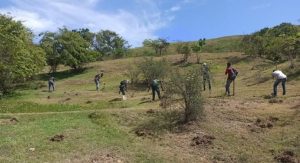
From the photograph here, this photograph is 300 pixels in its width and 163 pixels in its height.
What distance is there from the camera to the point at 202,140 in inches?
909

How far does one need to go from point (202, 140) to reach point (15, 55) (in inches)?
1091

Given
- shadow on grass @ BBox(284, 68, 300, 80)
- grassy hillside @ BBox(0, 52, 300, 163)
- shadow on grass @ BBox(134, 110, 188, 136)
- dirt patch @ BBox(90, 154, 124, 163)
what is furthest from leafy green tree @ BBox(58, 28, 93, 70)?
dirt patch @ BBox(90, 154, 124, 163)

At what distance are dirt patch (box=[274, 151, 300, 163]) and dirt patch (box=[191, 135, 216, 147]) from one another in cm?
288

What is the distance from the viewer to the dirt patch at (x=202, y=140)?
75.0 feet

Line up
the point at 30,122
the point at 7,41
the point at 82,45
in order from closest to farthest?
the point at 30,122 → the point at 7,41 → the point at 82,45

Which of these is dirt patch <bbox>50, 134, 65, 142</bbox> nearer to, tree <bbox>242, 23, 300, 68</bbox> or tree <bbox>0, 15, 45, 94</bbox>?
tree <bbox>0, 15, 45, 94</bbox>

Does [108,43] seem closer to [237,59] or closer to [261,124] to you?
[237,59]

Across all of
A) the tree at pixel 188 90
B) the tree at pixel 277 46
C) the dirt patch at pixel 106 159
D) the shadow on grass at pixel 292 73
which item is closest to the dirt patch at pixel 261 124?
the tree at pixel 188 90

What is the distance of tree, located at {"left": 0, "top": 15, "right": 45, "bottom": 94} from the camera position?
151ft

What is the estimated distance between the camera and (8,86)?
163 ft

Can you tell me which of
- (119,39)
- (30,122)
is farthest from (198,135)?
(119,39)

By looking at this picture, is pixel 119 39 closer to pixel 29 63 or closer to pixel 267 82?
→ pixel 29 63

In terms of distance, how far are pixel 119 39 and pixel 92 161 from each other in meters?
81.1

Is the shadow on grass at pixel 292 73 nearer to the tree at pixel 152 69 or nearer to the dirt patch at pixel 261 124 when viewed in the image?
the tree at pixel 152 69
